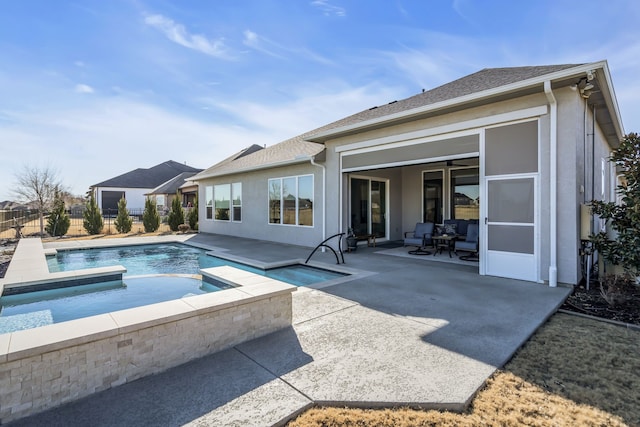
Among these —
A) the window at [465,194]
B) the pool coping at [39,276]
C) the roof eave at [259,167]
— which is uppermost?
the roof eave at [259,167]

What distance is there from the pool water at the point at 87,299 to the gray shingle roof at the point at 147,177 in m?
33.4

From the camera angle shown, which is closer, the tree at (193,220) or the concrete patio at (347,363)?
the concrete patio at (347,363)

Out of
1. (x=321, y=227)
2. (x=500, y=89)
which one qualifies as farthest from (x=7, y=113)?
(x=500, y=89)

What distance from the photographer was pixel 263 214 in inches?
514

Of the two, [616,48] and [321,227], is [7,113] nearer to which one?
[321,227]

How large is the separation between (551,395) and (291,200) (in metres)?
9.65

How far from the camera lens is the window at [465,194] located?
10836 millimetres

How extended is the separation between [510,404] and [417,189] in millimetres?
10207

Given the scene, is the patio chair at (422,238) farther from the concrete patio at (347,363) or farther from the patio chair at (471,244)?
the concrete patio at (347,363)

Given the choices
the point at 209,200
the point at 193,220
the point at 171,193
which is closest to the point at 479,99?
the point at 209,200

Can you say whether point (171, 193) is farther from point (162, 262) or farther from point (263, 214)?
point (162, 262)

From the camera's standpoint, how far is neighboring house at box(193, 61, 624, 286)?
5.72 metres

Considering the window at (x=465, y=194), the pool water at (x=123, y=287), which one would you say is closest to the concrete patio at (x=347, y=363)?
the pool water at (x=123, y=287)

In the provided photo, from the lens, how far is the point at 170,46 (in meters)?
9.07
